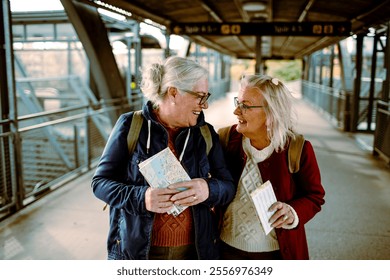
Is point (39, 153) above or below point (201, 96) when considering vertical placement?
below

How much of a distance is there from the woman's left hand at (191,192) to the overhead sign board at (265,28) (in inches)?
222

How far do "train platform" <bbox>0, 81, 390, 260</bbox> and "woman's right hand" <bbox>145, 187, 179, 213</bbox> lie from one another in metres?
1.11

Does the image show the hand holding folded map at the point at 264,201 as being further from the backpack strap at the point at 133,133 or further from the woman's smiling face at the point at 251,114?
the backpack strap at the point at 133,133

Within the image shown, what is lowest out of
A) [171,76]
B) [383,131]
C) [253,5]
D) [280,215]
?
[383,131]

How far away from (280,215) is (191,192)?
357mm

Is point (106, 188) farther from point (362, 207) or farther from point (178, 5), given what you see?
point (178, 5)

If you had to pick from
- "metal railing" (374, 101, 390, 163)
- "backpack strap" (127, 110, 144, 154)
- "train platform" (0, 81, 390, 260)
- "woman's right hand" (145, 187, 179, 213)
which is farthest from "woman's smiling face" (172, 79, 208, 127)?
"metal railing" (374, 101, 390, 163)

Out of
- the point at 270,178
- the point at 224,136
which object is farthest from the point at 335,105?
the point at 270,178

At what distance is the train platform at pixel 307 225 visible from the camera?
3297mm

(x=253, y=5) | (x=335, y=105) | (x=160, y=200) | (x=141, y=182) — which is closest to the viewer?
(x=160, y=200)

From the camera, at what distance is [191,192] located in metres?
1.52

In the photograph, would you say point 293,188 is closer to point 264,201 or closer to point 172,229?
point 264,201
